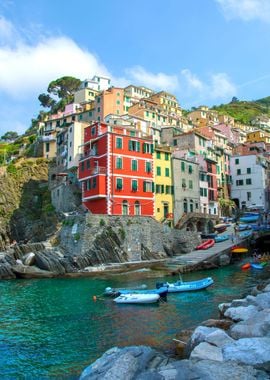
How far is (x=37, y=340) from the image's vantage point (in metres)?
19.9

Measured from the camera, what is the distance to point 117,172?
176 feet

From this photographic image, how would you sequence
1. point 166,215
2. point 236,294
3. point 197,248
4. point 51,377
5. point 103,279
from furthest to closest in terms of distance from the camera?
point 166,215 → point 197,248 → point 103,279 → point 236,294 → point 51,377

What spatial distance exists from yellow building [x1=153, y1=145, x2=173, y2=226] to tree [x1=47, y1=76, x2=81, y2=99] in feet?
246

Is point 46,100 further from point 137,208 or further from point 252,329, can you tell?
point 252,329

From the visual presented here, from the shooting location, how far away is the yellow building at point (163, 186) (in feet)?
197

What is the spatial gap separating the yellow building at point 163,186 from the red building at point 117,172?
2082 mm

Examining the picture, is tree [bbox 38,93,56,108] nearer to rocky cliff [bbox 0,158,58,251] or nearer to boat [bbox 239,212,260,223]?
rocky cliff [bbox 0,158,58,251]

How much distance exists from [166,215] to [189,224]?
5.25 meters

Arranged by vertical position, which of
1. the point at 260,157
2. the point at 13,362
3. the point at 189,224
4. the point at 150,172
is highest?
the point at 260,157

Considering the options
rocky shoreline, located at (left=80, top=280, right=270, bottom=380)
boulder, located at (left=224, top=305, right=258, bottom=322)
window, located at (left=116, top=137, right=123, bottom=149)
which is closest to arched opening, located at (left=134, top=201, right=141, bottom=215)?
window, located at (left=116, top=137, right=123, bottom=149)

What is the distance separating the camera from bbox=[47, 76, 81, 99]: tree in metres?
128

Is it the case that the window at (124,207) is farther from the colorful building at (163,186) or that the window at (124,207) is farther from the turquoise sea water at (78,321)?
the turquoise sea water at (78,321)

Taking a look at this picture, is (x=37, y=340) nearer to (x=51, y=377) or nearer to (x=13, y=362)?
(x=13, y=362)

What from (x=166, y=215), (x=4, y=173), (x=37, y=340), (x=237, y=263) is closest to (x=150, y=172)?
A: (x=166, y=215)
